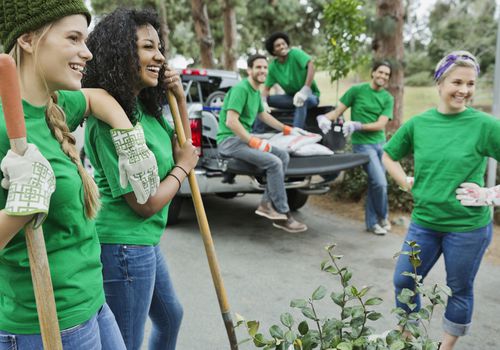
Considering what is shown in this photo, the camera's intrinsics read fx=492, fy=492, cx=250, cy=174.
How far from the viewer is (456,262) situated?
2727 millimetres

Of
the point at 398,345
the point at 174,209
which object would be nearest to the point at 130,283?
the point at 398,345

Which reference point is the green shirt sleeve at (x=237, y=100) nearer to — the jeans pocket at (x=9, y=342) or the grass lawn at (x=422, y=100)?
the jeans pocket at (x=9, y=342)

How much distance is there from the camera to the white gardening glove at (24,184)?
1.21 m

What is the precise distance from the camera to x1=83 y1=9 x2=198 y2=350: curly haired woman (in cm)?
192

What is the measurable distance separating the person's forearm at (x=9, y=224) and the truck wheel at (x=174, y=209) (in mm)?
4426

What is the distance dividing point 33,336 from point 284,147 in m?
4.37

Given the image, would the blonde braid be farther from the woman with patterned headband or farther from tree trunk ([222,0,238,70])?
tree trunk ([222,0,238,70])

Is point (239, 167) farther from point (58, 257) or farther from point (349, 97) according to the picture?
point (58, 257)

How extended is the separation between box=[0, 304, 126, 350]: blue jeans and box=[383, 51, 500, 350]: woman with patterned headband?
174 centimetres

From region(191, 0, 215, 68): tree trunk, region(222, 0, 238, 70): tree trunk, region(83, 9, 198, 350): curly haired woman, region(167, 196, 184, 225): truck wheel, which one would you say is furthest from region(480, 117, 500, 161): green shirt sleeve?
region(222, 0, 238, 70): tree trunk

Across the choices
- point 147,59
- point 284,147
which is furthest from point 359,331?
point 284,147

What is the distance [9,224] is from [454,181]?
227cm

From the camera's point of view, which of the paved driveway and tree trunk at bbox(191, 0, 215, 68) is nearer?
the paved driveway

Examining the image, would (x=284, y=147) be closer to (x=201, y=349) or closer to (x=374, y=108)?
(x=374, y=108)
